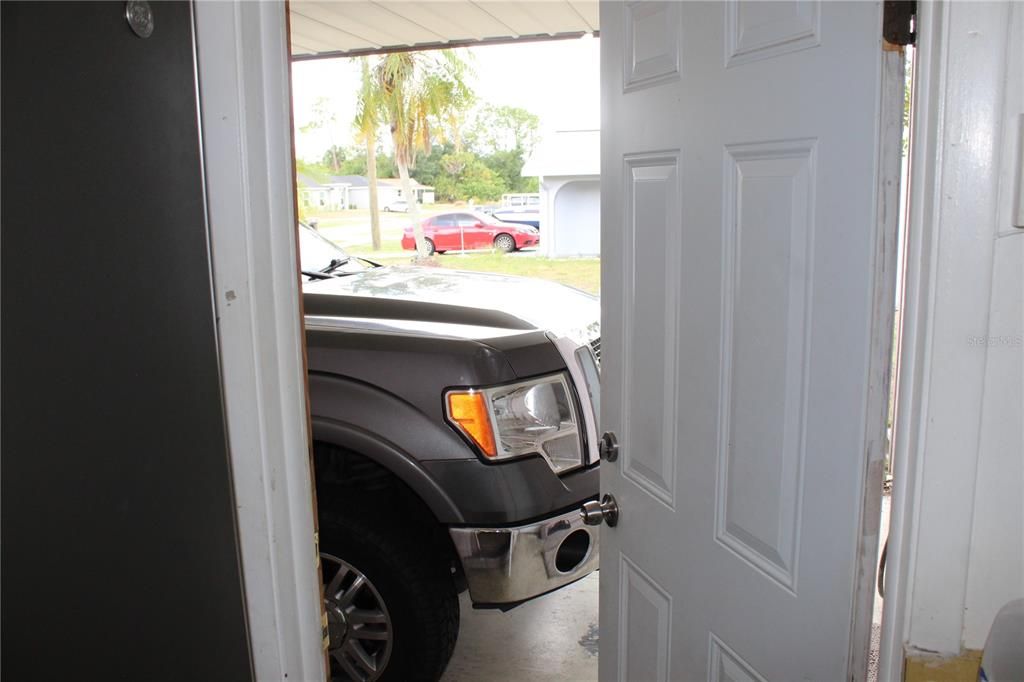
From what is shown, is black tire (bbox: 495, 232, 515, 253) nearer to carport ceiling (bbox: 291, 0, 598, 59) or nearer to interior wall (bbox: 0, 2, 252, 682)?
carport ceiling (bbox: 291, 0, 598, 59)

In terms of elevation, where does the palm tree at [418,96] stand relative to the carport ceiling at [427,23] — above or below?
above

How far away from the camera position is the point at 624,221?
191cm

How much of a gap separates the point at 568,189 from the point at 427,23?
1868 cm

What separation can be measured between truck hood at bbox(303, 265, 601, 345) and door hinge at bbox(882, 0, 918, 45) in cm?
195

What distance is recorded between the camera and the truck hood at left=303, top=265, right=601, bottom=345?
3.08m

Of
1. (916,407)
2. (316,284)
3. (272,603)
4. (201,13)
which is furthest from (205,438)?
(316,284)

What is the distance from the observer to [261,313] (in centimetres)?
133

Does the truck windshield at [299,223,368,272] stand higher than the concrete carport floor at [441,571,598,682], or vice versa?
the truck windshield at [299,223,368,272]

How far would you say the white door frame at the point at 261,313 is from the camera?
127 centimetres

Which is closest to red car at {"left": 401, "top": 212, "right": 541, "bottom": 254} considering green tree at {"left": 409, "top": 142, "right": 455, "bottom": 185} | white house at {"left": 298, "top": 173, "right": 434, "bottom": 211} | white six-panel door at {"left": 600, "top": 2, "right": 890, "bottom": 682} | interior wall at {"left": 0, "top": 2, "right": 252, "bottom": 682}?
white house at {"left": 298, "top": 173, "right": 434, "bottom": 211}

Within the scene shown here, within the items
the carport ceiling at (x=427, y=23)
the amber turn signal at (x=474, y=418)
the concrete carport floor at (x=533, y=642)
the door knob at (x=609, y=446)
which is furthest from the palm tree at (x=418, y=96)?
the door knob at (x=609, y=446)

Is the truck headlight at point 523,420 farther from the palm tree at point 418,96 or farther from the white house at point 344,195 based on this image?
the white house at point 344,195

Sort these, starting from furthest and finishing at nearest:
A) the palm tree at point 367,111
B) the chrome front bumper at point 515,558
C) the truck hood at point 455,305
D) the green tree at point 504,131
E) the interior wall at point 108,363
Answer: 1. the green tree at point 504,131
2. the palm tree at point 367,111
3. the truck hood at point 455,305
4. the chrome front bumper at point 515,558
5. the interior wall at point 108,363

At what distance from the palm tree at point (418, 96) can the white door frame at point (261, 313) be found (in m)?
19.1
